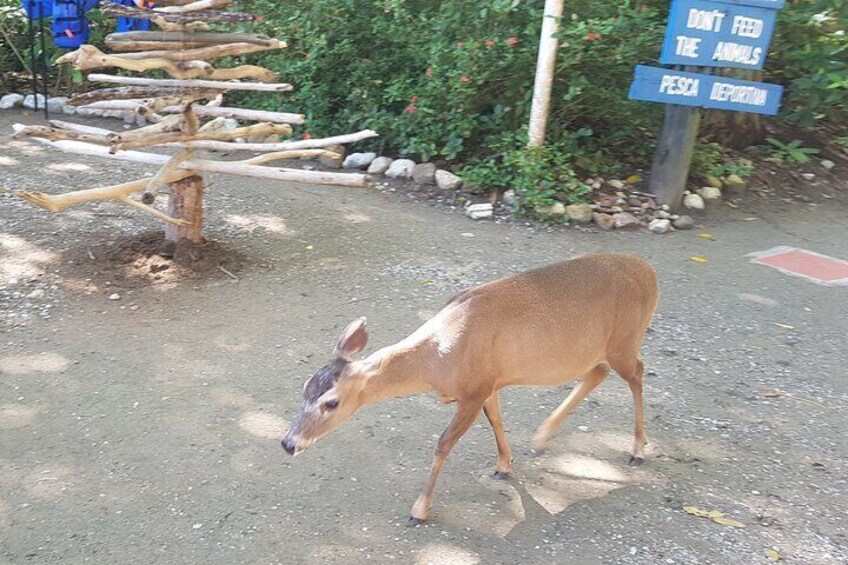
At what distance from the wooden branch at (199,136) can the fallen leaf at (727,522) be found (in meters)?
3.96

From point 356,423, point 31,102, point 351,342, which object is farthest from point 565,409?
point 31,102

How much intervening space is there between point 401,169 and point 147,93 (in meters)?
3.23

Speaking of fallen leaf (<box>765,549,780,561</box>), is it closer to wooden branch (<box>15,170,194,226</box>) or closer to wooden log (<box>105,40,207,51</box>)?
wooden branch (<box>15,170,194,226</box>)

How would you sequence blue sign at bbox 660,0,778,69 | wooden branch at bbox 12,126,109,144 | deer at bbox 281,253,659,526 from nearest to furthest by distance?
deer at bbox 281,253,659,526 → wooden branch at bbox 12,126,109,144 → blue sign at bbox 660,0,778,69

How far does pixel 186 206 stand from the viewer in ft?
19.5

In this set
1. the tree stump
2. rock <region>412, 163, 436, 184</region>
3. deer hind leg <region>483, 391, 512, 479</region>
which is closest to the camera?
deer hind leg <region>483, 391, 512, 479</region>

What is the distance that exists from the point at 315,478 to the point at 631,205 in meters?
4.90

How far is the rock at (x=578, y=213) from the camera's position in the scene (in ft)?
24.6

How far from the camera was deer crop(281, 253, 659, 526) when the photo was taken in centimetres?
330

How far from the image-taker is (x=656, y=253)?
6988mm

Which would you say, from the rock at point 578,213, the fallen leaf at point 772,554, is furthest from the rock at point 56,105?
the fallen leaf at point 772,554

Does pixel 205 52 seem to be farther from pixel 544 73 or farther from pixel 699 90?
pixel 699 90

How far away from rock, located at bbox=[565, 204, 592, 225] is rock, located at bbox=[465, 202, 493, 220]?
2.30 ft

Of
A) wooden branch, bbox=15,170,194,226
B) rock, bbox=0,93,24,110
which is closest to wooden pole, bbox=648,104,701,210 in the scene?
wooden branch, bbox=15,170,194,226
